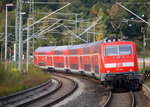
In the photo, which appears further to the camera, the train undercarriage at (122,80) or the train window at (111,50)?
the train window at (111,50)

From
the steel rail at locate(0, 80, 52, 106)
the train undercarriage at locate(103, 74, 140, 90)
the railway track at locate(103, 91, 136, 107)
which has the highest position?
the train undercarriage at locate(103, 74, 140, 90)

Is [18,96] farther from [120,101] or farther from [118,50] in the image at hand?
[118,50]

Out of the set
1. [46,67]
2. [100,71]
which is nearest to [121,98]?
[100,71]

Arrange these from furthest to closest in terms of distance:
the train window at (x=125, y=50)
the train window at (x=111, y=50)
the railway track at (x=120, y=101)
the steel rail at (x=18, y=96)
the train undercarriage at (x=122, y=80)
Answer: the train window at (x=111, y=50) → the train window at (x=125, y=50) → the train undercarriage at (x=122, y=80) → the railway track at (x=120, y=101) → the steel rail at (x=18, y=96)

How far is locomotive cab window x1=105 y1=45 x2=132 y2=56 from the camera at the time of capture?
23111 millimetres

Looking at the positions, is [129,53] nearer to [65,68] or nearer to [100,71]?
[100,71]

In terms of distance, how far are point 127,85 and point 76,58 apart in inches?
573

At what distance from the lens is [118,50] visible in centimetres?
2327

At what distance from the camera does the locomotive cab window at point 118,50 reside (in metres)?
23.1

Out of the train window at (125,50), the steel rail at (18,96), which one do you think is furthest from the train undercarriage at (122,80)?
the steel rail at (18,96)

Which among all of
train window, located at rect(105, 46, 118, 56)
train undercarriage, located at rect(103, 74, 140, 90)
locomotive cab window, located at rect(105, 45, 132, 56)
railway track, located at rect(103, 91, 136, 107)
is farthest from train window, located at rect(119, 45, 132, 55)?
railway track, located at rect(103, 91, 136, 107)

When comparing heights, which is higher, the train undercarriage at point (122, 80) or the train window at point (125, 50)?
the train window at point (125, 50)

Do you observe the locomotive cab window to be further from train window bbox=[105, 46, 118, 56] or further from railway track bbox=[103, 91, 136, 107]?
railway track bbox=[103, 91, 136, 107]

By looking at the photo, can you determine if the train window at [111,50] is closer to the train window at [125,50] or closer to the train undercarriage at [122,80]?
the train window at [125,50]
